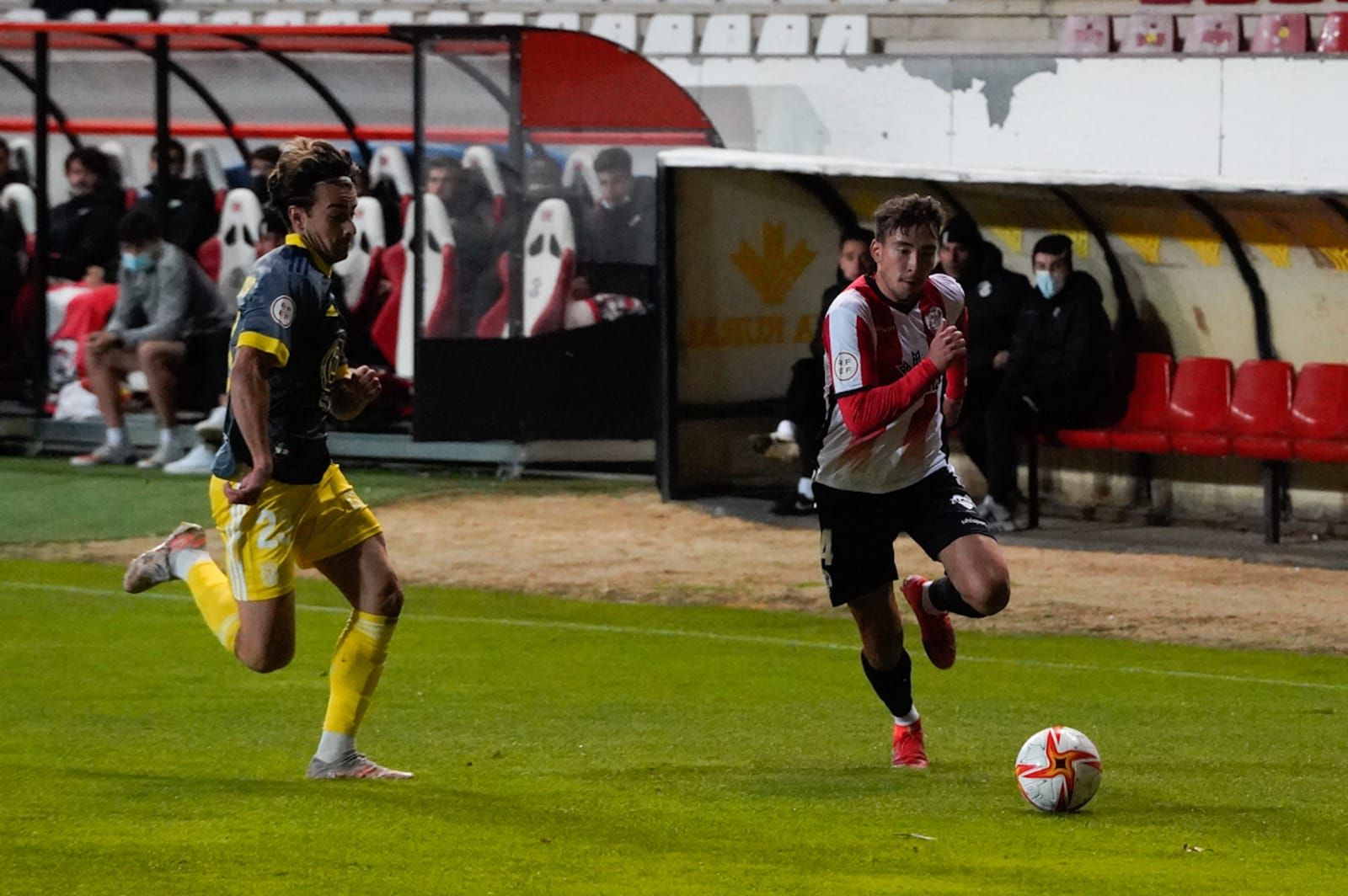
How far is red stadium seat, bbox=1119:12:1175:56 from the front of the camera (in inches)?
601

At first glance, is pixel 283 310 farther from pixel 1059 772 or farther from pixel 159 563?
pixel 1059 772

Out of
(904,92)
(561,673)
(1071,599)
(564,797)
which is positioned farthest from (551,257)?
(564,797)

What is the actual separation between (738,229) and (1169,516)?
3186 millimetres

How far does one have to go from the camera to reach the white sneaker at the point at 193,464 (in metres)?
14.9

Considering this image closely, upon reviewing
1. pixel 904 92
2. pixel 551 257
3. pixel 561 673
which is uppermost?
pixel 904 92

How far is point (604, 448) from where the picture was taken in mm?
14867

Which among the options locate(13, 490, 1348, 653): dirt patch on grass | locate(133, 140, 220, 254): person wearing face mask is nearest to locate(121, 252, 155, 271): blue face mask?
locate(133, 140, 220, 254): person wearing face mask

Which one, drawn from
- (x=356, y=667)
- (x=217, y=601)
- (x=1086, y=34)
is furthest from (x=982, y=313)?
(x=356, y=667)

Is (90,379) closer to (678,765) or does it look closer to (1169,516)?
(1169,516)

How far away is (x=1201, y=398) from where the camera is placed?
41.2ft

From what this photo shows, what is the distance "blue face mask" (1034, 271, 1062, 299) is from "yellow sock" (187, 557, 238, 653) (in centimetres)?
698

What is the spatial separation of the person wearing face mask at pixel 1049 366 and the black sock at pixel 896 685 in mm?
5945

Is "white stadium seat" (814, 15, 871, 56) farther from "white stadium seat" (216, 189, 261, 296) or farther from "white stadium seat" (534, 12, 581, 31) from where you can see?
"white stadium seat" (216, 189, 261, 296)

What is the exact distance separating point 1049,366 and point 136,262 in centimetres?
629
